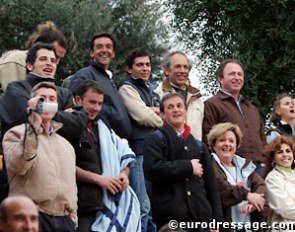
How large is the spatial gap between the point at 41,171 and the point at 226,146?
2508 millimetres

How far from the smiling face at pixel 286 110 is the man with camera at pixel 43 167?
12.9 feet

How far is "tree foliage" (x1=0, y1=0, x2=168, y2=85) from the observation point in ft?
65.0

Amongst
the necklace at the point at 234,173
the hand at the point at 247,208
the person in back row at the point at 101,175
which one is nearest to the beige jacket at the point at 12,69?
the person in back row at the point at 101,175

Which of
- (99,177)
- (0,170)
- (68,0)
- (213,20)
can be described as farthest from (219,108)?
(68,0)

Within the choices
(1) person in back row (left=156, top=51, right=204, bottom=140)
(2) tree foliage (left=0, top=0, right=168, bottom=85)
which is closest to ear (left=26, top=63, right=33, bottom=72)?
(1) person in back row (left=156, top=51, right=204, bottom=140)

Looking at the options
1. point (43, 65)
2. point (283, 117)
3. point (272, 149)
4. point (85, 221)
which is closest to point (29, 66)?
point (43, 65)

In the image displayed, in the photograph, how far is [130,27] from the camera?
22.0m

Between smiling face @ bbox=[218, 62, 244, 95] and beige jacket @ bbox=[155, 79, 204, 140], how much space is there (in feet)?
1.44

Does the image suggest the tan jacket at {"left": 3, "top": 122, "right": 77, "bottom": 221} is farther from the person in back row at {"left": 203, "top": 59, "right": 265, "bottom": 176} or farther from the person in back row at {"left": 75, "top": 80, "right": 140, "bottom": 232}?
the person in back row at {"left": 203, "top": 59, "right": 265, "bottom": 176}

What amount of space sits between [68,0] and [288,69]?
8.83m

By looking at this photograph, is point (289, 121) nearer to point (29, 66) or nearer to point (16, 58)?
point (16, 58)

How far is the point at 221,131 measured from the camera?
8016 mm

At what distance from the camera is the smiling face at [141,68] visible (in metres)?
8.52

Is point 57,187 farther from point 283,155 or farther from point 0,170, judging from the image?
point 283,155
